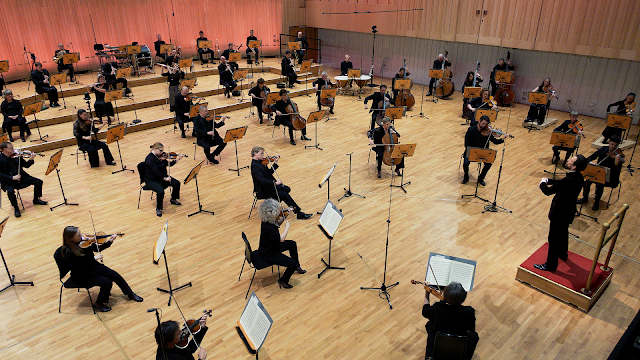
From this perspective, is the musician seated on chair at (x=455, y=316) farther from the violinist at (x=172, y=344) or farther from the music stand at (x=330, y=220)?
the violinist at (x=172, y=344)

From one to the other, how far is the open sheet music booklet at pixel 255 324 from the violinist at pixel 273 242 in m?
1.34

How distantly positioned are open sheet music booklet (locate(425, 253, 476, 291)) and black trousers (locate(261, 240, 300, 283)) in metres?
1.61

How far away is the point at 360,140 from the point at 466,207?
3.41m

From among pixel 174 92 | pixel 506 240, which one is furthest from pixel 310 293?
pixel 174 92

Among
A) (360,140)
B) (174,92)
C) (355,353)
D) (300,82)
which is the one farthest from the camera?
(300,82)

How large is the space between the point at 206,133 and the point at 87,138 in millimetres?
2174

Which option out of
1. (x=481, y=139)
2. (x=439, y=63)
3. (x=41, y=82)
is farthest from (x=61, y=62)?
(x=481, y=139)

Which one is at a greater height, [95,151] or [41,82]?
[41,82]

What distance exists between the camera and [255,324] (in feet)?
11.1

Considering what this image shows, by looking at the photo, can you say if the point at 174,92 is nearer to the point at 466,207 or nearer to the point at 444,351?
the point at 466,207

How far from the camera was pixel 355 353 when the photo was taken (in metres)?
4.25

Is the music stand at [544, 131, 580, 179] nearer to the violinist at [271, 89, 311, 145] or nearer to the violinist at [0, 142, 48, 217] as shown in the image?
the violinist at [271, 89, 311, 145]

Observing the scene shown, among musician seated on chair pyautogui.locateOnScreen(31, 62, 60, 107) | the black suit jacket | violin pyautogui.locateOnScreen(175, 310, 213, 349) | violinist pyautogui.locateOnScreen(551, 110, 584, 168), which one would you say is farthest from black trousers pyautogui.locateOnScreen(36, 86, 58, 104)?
violinist pyautogui.locateOnScreen(551, 110, 584, 168)

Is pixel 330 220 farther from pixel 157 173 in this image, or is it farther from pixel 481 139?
pixel 481 139
